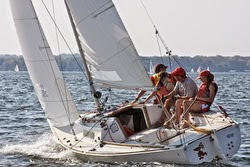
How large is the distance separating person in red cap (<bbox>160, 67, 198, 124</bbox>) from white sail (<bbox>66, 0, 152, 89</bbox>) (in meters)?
0.85

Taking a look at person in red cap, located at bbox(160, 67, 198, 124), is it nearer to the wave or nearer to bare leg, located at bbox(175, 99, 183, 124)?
bare leg, located at bbox(175, 99, 183, 124)

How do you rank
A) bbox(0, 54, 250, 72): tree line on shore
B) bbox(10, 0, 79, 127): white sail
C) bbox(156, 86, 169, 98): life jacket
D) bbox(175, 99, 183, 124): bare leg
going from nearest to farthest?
bbox(175, 99, 183, 124): bare leg
bbox(156, 86, 169, 98): life jacket
bbox(10, 0, 79, 127): white sail
bbox(0, 54, 250, 72): tree line on shore

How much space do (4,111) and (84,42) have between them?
42.7ft

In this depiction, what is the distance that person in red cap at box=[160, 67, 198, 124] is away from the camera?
39.6ft

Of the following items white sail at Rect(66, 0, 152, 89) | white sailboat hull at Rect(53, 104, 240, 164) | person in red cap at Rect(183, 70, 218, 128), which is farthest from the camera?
white sail at Rect(66, 0, 152, 89)

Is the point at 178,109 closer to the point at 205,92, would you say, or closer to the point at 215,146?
the point at 205,92

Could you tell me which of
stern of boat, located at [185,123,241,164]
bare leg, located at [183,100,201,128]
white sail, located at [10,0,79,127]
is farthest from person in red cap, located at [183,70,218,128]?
white sail, located at [10,0,79,127]

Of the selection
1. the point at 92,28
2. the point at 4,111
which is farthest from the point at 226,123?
the point at 4,111

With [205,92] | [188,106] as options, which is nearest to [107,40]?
[188,106]

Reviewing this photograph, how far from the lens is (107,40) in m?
12.3

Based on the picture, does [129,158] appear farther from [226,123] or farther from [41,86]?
[41,86]

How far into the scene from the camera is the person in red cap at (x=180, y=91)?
39.6 ft

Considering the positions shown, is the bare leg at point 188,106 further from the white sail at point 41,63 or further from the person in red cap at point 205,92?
the white sail at point 41,63

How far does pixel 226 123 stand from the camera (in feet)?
37.4
